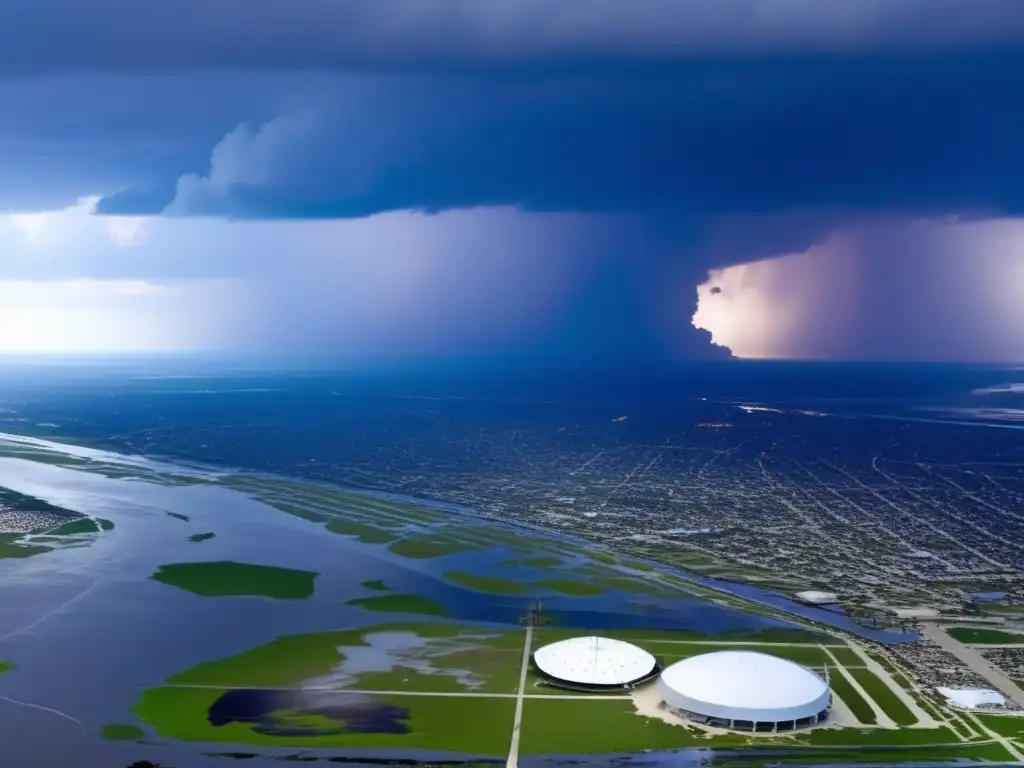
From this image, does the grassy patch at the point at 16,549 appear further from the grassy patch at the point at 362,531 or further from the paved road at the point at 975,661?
the paved road at the point at 975,661

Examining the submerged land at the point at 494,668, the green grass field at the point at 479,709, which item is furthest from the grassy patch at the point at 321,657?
the submerged land at the point at 494,668

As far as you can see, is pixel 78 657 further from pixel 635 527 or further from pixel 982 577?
pixel 982 577

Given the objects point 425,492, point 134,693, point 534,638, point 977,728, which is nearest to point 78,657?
point 134,693

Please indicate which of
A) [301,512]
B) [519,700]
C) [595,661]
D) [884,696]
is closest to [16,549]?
[301,512]

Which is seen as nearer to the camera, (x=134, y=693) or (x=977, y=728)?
(x=977, y=728)

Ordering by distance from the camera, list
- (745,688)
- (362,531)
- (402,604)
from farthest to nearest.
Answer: (362,531) → (402,604) → (745,688)

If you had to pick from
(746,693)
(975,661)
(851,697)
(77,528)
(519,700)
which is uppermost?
(975,661)

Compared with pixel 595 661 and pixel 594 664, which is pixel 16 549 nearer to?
pixel 595 661
